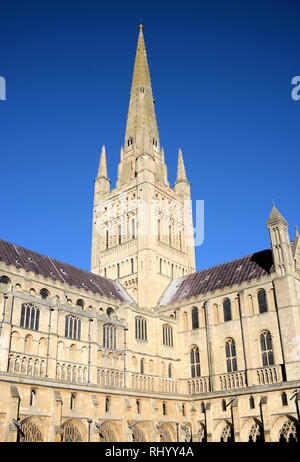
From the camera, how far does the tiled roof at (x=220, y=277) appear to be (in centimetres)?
5406

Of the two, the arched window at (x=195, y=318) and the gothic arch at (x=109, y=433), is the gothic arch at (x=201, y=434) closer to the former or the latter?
the gothic arch at (x=109, y=433)

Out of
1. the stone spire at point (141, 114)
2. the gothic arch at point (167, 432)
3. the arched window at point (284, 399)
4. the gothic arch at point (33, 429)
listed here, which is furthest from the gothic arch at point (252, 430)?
the stone spire at point (141, 114)

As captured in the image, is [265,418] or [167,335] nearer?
[265,418]

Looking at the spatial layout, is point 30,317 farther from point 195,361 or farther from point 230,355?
point 230,355

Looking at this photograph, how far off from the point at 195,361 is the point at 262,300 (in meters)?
11.1

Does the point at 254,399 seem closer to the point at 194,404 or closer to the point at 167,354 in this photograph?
→ the point at 194,404

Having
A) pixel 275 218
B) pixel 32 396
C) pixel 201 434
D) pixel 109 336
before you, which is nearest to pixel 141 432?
pixel 201 434

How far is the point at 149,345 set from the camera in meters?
52.6

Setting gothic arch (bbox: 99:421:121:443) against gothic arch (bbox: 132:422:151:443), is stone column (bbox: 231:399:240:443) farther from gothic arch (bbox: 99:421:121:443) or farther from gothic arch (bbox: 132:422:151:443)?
gothic arch (bbox: 99:421:121:443)

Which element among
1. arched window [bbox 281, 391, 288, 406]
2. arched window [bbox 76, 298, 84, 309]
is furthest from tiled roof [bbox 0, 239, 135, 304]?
arched window [bbox 281, 391, 288, 406]

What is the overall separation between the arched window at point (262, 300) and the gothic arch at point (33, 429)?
83.4ft

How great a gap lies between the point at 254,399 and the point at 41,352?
71.3ft

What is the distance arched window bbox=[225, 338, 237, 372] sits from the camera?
49.9 meters

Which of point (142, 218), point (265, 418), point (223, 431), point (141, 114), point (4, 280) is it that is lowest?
point (223, 431)
